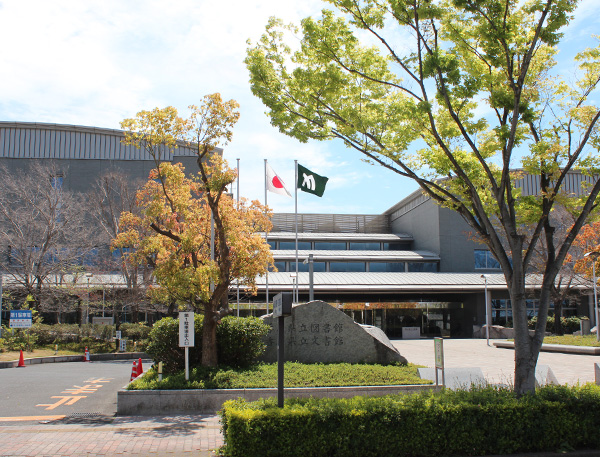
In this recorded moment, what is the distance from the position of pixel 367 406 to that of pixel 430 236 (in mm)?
43214

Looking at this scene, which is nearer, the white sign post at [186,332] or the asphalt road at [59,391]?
the asphalt road at [59,391]

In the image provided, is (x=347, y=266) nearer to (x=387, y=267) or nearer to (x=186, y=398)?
(x=387, y=267)

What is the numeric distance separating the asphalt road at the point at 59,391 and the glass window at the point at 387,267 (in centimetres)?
2985

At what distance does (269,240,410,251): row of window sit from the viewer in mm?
53469

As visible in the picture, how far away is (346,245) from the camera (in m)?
54.2

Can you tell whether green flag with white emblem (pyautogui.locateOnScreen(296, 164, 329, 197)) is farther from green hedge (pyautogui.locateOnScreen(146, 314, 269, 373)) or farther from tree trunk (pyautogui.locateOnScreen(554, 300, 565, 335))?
tree trunk (pyautogui.locateOnScreen(554, 300, 565, 335))

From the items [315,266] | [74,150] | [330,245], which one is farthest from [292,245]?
[74,150]

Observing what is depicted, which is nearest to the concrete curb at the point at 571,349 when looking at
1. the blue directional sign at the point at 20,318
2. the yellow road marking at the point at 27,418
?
the yellow road marking at the point at 27,418

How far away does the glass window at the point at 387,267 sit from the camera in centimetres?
4797

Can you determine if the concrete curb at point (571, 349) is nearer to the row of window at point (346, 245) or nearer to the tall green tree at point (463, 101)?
the tall green tree at point (463, 101)

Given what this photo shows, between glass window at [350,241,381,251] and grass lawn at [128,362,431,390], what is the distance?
40.2 metres

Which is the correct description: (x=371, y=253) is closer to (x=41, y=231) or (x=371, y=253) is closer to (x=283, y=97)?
(x=41, y=231)

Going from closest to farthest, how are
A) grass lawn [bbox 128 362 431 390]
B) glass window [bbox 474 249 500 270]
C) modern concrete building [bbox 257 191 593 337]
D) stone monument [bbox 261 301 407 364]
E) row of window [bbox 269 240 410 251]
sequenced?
grass lawn [bbox 128 362 431 390] → stone monument [bbox 261 301 407 364] → modern concrete building [bbox 257 191 593 337] → glass window [bbox 474 249 500 270] → row of window [bbox 269 240 410 251]

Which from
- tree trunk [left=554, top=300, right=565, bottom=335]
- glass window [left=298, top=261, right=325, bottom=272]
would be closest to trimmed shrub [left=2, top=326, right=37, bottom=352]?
glass window [left=298, top=261, right=325, bottom=272]
